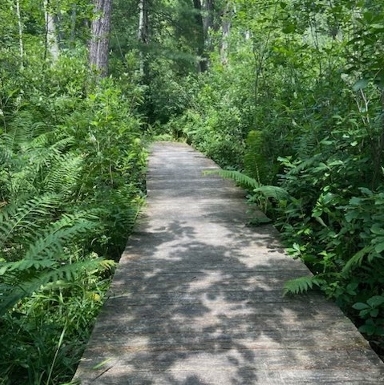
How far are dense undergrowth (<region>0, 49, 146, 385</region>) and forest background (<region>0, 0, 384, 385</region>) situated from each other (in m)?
0.02

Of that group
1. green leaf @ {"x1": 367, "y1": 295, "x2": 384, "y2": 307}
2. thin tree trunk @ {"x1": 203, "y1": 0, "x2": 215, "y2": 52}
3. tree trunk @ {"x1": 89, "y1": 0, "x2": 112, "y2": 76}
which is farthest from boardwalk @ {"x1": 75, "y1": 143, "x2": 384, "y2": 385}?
thin tree trunk @ {"x1": 203, "y1": 0, "x2": 215, "y2": 52}

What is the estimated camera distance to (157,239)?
4.54 metres

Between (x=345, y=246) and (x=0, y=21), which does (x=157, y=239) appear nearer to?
(x=345, y=246)

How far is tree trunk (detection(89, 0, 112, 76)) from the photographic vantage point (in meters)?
10.2

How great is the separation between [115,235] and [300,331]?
235cm

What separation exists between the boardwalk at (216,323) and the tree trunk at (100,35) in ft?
23.1

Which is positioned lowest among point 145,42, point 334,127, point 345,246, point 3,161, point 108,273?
point 108,273

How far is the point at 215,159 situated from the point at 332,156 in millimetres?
5540

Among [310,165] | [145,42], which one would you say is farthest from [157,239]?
[145,42]

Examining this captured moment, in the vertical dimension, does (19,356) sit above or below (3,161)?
below

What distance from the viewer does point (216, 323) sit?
2.87 meters

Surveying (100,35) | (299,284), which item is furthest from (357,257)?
(100,35)

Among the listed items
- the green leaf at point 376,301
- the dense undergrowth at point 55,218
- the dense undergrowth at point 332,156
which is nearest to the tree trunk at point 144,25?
the dense undergrowth at point 55,218

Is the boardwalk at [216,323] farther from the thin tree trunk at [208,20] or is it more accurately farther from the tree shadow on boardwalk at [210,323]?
the thin tree trunk at [208,20]
